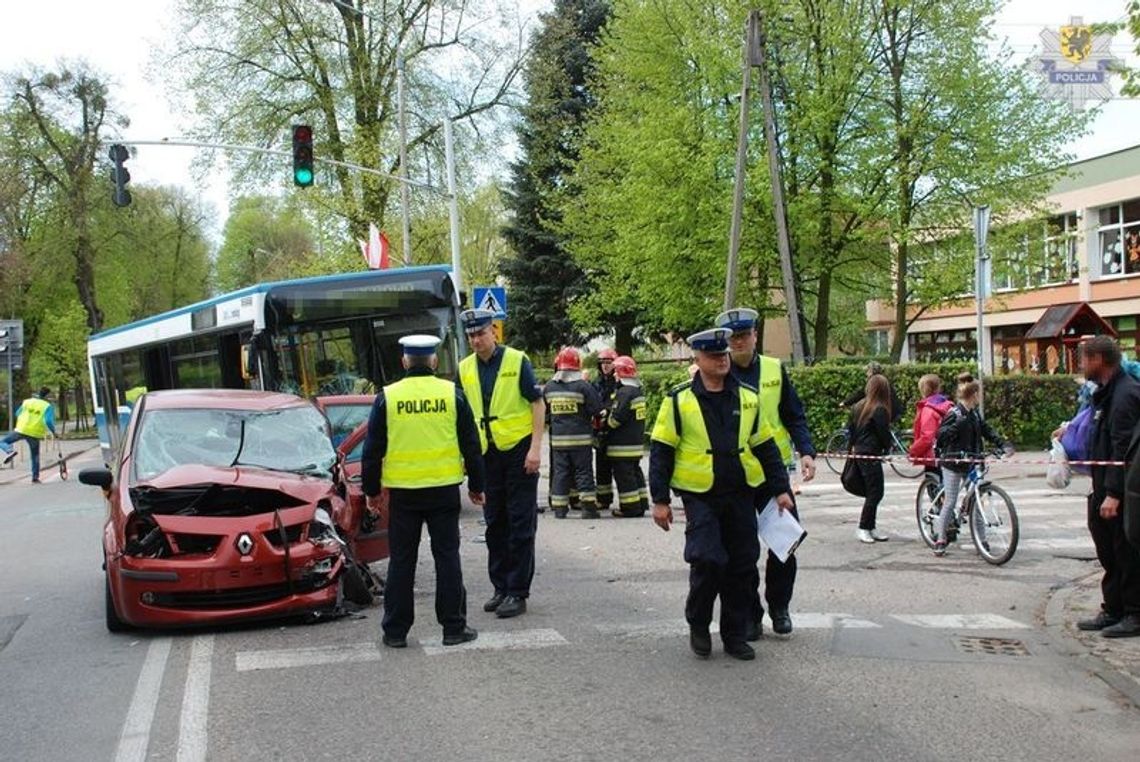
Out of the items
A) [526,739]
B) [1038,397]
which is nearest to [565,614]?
[526,739]

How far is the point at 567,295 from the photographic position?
121 ft

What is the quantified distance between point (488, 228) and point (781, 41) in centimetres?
3189

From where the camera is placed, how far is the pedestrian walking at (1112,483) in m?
6.64

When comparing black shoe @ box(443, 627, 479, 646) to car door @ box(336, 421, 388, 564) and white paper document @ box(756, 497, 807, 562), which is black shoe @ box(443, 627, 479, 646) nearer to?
car door @ box(336, 421, 388, 564)

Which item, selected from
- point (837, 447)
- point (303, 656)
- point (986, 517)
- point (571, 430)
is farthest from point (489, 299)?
point (303, 656)

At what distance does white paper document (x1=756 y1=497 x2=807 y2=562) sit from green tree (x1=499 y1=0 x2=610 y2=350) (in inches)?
1172

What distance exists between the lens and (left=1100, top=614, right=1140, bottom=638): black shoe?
6750mm

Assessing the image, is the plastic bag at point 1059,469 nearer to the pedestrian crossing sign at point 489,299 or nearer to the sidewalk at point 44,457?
the pedestrian crossing sign at point 489,299

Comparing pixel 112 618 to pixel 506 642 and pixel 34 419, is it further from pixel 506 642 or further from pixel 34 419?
pixel 34 419

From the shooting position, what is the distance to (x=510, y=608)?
7.31 m

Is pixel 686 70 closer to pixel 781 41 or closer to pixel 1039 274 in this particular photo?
pixel 781 41

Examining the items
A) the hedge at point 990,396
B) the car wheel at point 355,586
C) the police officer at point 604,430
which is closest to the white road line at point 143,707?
the car wheel at point 355,586

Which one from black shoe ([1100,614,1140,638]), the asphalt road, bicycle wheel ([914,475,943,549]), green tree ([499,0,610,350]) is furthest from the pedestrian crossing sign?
green tree ([499,0,610,350])

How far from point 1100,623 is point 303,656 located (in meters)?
4.93
